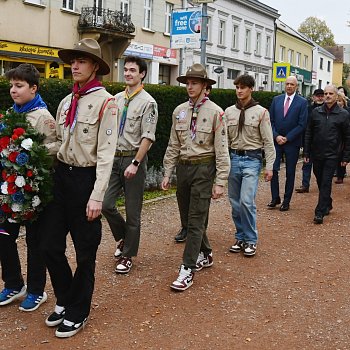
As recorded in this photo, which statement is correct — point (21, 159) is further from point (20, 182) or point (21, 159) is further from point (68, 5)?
point (68, 5)

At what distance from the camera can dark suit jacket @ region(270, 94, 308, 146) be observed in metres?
9.12

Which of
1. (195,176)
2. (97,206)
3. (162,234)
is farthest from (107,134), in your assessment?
(162,234)

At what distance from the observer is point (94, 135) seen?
4152 mm

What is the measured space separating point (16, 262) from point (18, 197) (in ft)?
2.86

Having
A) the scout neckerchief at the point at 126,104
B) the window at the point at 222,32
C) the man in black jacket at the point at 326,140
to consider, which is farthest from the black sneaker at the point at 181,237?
the window at the point at 222,32

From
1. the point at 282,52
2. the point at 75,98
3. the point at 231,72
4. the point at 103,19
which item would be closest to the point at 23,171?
the point at 75,98

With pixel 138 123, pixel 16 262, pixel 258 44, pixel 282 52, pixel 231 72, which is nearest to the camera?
pixel 16 262

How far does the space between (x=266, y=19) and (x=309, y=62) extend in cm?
1505

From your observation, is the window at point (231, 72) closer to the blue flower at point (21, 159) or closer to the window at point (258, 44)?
the window at point (258, 44)

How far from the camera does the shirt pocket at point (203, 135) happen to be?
5.45m

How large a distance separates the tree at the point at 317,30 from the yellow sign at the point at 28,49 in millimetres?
63778

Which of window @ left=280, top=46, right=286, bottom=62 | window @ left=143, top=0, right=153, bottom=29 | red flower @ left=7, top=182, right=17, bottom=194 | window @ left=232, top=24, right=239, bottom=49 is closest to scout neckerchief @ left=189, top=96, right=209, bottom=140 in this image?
red flower @ left=7, top=182, right=17, bottom=194

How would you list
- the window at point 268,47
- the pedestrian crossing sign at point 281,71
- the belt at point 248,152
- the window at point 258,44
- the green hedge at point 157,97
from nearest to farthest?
the belt at point 248,152 < the green hedge at point 157,97 < the pedestrian crossing sign at point 281,71 < the window at point 258,44 < the window at point 268,47

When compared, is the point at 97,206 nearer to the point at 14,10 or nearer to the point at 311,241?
the point at 311,241
